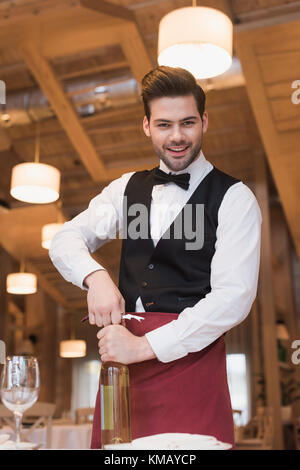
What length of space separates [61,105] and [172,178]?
483 centimetres

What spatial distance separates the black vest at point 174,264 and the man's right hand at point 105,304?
15 centimetres

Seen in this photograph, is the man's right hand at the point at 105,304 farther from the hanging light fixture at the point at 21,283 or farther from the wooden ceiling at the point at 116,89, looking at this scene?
the hanging light fixture at the point at 21,283

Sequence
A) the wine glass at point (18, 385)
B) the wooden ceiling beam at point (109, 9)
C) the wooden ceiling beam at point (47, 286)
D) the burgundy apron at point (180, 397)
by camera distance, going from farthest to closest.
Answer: the wooden ceiling beam at point (47, 286)
the wooden ceiling beam at point (109, 9)
the burgundy apron at point (180, 397)
the wine glass at point (18, 385)

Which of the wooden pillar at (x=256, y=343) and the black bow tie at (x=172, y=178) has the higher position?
the wooden pillar at (x=256, y=343)

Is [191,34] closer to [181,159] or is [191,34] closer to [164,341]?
[181,159]

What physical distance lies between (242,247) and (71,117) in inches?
203

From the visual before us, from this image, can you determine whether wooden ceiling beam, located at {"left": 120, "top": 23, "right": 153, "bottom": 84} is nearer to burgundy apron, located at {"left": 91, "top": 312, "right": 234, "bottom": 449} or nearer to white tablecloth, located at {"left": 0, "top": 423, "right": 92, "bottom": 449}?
white tablecloth, located at {"left": 0, "top": 423, "right": 92, "bottom": 449}

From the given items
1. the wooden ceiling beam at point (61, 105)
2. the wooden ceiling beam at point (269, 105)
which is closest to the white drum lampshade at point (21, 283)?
the wooden ceiling beam at point (61, 105)

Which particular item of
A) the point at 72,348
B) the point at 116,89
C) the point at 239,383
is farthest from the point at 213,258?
the point at 239,383

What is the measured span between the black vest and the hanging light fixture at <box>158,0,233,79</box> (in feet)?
7.95

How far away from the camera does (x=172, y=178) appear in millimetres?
1553

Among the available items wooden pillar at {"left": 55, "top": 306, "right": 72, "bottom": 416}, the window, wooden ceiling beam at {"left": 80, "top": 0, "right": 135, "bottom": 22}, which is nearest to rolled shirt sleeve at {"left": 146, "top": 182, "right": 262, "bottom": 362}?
wooden ceiling beam at {"left": 80, "top": 0, "right": 135, "bottom": 22}

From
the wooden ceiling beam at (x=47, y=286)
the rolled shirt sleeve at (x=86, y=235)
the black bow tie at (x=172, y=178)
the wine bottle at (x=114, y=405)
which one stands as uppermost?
the wooden ceiling beam at (x=47, y=286)

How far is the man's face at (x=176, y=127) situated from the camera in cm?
A: 141
